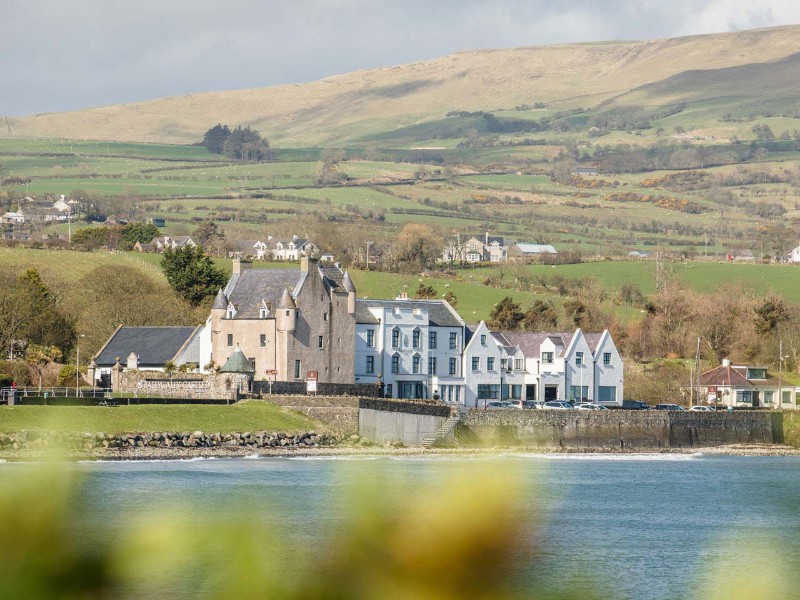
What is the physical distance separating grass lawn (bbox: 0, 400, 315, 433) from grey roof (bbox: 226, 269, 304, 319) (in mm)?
8360

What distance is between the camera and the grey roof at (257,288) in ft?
264

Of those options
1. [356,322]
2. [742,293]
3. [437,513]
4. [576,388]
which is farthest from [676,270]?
[437,513]

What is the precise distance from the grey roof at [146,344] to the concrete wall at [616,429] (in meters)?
16.7

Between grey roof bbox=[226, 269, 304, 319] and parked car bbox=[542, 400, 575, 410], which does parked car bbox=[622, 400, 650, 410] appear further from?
grey roof bbox=[226, 269, 304, 319]

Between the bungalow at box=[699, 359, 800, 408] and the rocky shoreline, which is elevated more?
the bungalow at box=[699, 359, 800, 408]

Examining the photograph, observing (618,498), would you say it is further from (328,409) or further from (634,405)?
(634,405)

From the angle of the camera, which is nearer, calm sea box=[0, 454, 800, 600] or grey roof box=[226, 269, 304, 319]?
calm sea box=[0, 454, 800, 600]

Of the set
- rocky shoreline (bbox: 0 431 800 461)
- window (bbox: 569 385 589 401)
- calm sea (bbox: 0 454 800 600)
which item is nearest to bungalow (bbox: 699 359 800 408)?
window (bbox: 569 385 589 401)

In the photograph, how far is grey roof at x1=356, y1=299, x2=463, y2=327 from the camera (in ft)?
278

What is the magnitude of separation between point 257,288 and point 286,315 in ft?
14.3

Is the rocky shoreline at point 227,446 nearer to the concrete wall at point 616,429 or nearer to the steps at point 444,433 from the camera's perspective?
the concrete wall at point 616,429

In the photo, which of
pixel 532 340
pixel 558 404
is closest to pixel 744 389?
pixel 532 340

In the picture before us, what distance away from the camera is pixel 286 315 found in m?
78.6

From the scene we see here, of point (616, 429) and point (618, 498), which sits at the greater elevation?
point (616, 429)
